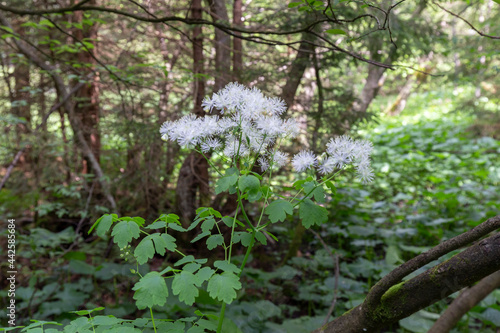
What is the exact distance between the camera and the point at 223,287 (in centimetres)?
98

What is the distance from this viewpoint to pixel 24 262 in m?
4.57

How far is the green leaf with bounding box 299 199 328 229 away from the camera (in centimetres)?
108

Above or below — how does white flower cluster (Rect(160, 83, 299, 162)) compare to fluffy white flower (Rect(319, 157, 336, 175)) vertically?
above

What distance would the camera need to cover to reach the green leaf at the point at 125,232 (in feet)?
3.48

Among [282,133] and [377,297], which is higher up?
[282,133]

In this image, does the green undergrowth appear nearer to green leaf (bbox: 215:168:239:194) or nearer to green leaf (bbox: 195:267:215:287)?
green leaf (bbox: 195:267:215:287)

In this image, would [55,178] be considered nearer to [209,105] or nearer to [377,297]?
[209,105]

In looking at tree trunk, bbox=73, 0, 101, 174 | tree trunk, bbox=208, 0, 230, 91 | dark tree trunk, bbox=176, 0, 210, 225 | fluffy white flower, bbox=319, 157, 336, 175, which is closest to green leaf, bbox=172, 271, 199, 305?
fluffy white flower, bbox=319, 157, 336, 175

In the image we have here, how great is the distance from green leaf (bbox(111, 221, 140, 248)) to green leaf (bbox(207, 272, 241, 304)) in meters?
0.29

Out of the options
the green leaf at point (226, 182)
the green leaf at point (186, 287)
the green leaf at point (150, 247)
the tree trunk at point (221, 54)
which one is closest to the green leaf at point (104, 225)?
the green leaf at point (150, 247)

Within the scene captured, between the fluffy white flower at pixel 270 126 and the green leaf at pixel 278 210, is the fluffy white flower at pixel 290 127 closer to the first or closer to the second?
the fluffy white flower at pixel 270 126

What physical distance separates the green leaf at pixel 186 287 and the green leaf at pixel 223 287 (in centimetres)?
4

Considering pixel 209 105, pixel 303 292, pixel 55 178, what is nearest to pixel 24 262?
pixel 55 178

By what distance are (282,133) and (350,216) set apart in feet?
12.8
